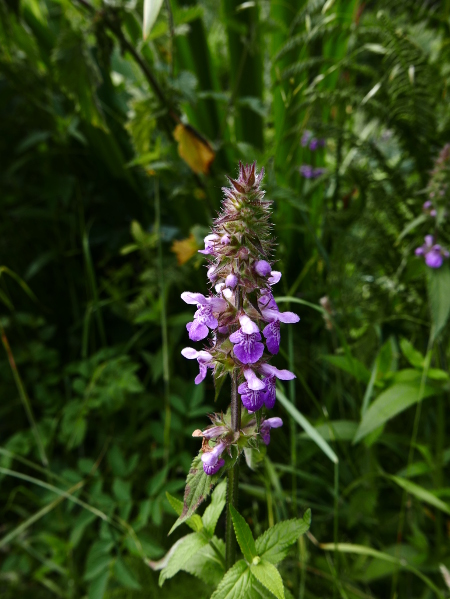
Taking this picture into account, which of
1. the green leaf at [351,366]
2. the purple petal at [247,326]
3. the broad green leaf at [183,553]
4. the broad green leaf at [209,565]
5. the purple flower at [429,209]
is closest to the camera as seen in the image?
the purple petal at [247,326]

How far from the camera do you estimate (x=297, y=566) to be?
56.5 inches

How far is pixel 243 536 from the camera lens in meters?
0.78

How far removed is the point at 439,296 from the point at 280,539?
82cm

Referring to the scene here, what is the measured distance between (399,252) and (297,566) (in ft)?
3.52

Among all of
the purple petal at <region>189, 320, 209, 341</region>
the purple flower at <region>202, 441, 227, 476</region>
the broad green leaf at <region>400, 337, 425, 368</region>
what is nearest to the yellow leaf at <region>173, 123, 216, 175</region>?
the broad green leaf at <region>400, 337, 425, 368</region>

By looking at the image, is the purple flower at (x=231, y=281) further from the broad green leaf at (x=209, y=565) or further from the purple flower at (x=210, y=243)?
the broad green leaf at (x=209, y=565)

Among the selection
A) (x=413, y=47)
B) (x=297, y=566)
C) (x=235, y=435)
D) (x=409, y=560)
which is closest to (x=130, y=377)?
(x=297, y=566)

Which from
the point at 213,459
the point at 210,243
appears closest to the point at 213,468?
the point at 213,459

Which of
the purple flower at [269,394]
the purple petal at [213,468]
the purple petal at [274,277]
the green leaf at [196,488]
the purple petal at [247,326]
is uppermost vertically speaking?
the purple petal at [274,277]

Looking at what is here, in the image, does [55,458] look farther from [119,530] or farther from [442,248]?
[442,248]

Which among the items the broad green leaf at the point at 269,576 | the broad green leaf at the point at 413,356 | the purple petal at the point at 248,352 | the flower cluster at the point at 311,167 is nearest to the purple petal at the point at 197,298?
the purple petal at the point at 248,352

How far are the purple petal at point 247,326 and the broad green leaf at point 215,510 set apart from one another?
0.40 metres

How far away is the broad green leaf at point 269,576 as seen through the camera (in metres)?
0.72

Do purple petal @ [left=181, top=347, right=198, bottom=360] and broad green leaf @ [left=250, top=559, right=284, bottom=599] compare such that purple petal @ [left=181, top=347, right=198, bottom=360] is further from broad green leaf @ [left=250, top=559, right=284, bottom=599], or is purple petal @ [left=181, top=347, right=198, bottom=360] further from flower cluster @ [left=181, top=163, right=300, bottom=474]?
broad green leaf @ [left=250, top=559, right=284, bottom=599]
